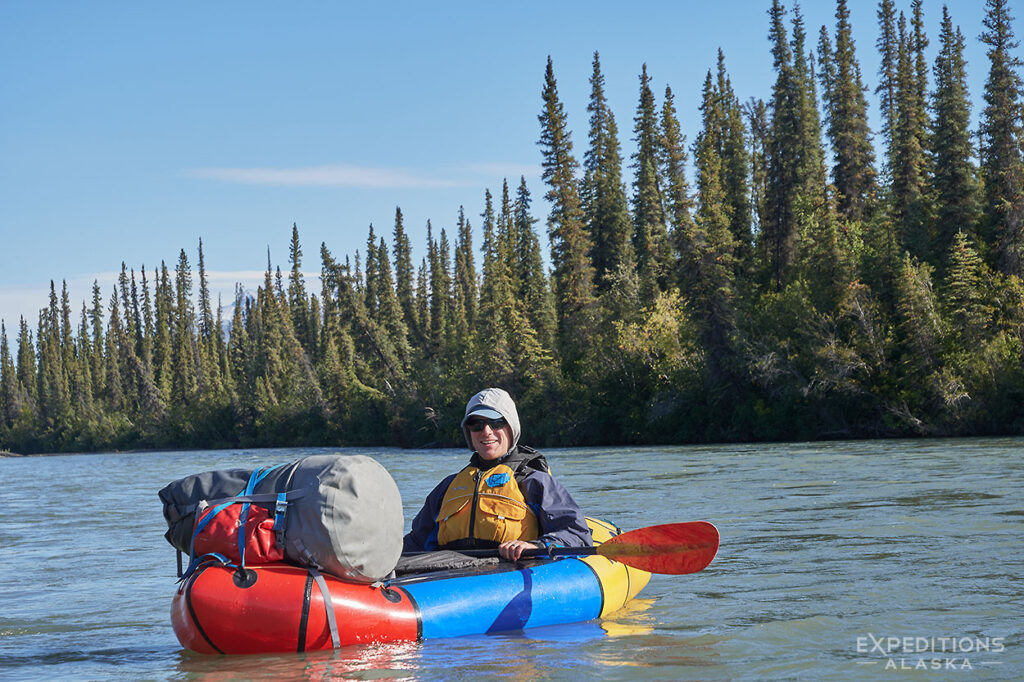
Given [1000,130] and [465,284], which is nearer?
[1000,130]

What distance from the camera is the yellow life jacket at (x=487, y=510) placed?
23.9ft

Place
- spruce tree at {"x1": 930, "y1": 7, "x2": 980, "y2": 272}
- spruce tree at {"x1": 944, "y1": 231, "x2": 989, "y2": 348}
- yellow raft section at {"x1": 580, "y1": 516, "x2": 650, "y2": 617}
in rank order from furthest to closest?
spruce tree at {"x1": 930, "y1": 7, "x2": 980, "y2": 272}, spruce tree at {"x1": 944, "y1": 231, "x2": 989, "y2": 348}, yellow raft section at {"x1": 580, "y1": 516, "x2": 650, "y2": 617}

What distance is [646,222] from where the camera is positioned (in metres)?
56.2

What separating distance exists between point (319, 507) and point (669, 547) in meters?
2.73

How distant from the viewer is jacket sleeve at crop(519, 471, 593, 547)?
7.30m

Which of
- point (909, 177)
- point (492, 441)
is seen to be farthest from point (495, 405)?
point (909, 177)

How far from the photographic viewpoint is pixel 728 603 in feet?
26.4

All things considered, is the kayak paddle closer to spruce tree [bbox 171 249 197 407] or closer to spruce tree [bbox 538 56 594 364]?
spruce tree [bbox 538 56 594 364]

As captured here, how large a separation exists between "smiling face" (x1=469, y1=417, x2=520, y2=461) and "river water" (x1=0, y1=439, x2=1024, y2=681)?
1.18m

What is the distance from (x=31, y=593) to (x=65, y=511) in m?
9.62

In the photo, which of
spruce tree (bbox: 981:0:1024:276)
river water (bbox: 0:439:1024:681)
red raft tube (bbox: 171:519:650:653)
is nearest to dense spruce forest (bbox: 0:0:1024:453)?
spruce tree (bbox: 981:0:1024:276)

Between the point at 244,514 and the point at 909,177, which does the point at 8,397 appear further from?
the point at 244,514

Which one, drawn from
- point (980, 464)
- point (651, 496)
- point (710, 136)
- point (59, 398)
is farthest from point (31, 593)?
point (59, 398)

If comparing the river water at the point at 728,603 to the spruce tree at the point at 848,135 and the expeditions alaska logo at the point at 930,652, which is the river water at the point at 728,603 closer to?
the expeditions alaska logo at the point at 930,652
